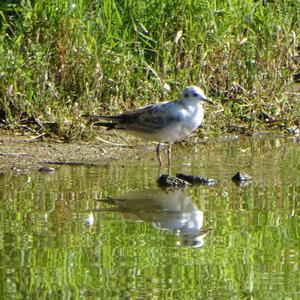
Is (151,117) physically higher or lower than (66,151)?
higher

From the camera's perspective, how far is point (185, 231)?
7094 mm

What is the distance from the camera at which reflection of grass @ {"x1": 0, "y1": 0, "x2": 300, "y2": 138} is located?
1048cm

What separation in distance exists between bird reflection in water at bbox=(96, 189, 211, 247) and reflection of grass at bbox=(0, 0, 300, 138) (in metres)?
2.18

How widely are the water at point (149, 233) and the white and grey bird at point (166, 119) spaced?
25 cm

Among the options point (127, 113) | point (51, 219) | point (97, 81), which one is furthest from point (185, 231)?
point (97, 81)

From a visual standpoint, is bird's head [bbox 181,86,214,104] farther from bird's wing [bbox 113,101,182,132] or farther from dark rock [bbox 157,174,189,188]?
dark rock [bbox 157,174,189,188]

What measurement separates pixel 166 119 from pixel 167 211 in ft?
6.68

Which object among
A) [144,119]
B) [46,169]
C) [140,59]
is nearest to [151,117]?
[144,119]

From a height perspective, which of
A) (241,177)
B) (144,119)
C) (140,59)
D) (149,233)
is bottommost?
(149,233)

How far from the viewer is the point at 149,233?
7.00 m

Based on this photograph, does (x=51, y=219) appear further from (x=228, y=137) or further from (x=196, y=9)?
(x=196, y=9)

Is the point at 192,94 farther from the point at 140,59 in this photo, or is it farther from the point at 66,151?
the point at 140,59

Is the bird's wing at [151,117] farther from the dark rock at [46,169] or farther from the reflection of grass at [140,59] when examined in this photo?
the dark rock at [46,169]

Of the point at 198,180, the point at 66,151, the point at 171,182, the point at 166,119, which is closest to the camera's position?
the point at 171,182
